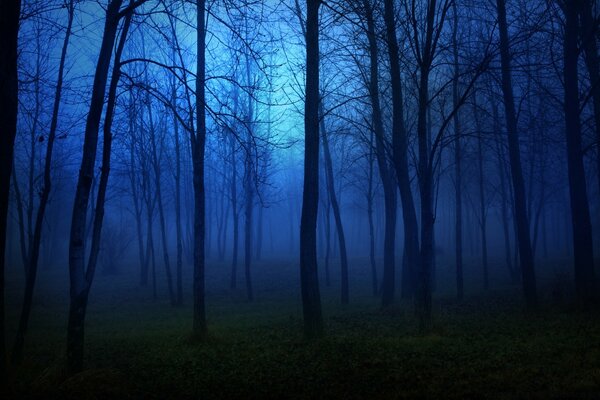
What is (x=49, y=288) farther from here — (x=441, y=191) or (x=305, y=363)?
(x=441, y=191)

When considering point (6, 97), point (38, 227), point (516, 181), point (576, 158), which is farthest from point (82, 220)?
point (576, 158)

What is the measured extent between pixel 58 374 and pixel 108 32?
5.64 metres

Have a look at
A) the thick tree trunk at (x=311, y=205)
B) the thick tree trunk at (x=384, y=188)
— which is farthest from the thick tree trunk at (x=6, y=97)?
the thick tree trunk at (x=384, y=188)

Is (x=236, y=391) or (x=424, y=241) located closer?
(x=236, y=391)

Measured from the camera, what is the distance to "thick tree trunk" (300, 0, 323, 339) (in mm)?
9438

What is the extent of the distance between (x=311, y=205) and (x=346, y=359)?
3474 mm

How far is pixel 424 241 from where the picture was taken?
9359 mm

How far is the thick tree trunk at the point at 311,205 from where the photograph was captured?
31.0ft

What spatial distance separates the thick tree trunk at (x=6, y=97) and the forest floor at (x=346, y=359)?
2273 mm

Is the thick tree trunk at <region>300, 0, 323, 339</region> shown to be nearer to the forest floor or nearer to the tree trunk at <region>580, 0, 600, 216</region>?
the forest floor

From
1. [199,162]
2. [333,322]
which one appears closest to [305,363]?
[333,322]

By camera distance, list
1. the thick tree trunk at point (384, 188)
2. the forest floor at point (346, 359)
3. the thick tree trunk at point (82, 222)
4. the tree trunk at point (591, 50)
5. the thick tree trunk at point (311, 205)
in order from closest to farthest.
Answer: the forest floor at point (346, 359) → the thick tree trunk at point (82, 222) → the thick tree trunk at point (311, 205) → the tree trunk at point (591, 50) → the thick tree trunk at point (384, 188)

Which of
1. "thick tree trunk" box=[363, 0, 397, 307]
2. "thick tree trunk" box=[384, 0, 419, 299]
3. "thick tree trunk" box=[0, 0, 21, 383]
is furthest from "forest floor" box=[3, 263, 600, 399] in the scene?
"thick tree trunk" box=[0, 0, 21, 383]

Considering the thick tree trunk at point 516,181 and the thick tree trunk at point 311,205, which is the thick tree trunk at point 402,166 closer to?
the thick tree trunk at point 516,181
